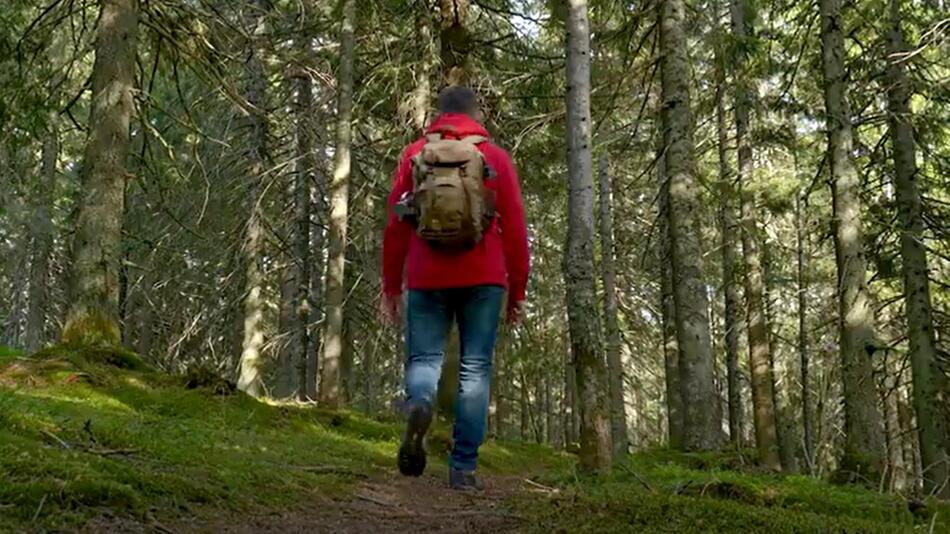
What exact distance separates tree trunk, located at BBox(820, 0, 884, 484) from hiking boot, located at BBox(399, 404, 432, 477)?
231 inches

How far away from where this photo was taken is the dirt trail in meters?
3.39

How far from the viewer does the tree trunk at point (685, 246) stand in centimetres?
932

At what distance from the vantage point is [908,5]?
39.8 feet

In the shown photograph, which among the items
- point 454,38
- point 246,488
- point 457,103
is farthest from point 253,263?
point 246,488

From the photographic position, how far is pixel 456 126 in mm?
4504

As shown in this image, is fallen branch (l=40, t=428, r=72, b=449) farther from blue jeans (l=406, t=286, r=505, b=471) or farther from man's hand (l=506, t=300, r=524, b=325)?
man's hand (l=506, t=300, r=524, b=325)

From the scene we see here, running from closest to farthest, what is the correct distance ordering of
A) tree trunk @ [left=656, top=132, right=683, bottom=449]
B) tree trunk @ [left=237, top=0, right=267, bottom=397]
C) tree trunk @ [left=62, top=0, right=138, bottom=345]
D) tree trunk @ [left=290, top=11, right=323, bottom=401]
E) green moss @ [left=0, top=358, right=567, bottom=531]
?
1. green moss @ [left=0, top=358, right=567, bottom=531]
2. tree trunk @ [left=62, top=0, right=138, bottom=345]
3. tree trunk @ [left=237, top=0, right=267, bottom=397]
4. tree trunk @ [left=290, top=11, right=323, bottom=401]
5. tree trunk @ [left=656, top=132, right=683, bottom=449]

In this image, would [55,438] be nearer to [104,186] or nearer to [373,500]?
[373,500]

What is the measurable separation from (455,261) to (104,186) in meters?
5.69

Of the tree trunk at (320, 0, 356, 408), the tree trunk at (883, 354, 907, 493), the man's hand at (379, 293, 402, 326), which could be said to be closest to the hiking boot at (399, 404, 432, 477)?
the man's hand at (379, 293, 402, 326)

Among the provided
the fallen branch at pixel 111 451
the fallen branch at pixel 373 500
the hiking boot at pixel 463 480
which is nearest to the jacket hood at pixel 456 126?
the hiking boot at pixel 463 480

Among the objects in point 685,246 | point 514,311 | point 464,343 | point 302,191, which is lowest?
point 464,343

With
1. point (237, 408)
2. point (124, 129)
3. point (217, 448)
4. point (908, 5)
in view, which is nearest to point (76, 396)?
point (237, 408)

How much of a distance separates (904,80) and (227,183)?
11.5 meters
